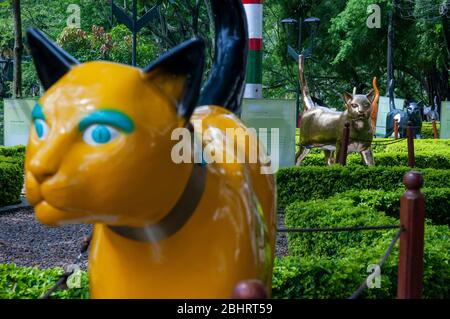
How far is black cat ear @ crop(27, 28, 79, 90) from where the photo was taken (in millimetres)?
2262

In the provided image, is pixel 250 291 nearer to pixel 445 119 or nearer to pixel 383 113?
pixel 445 119

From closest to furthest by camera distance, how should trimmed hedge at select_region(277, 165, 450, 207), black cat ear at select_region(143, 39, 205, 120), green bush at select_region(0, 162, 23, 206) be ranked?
black cat ear at select_region(143, 39, 205, 120)
trimmed hedge at select_region(277, 165, 450, 207)
green bush at select_region(0, 162, 23, 206)

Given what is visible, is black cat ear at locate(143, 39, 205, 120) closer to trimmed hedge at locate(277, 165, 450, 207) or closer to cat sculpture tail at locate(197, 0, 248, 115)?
cat sculpture tail at locate(197, 0, 248, 115)

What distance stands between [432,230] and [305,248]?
1259mm

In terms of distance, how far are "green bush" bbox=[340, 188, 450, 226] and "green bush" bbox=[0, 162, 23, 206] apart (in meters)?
5.28

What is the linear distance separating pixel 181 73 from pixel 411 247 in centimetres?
195

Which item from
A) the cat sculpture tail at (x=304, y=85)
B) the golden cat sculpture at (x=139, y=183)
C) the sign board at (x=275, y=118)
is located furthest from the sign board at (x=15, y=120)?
the golden cat sculpture at (x=139, y=183)

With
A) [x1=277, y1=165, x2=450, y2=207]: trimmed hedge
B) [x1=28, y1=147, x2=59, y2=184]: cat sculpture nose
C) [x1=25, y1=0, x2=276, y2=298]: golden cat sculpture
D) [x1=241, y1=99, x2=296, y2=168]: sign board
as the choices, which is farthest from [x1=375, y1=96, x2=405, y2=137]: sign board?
[x1=28, y1=147, x2=59, y2=184]: cat sculpture nose

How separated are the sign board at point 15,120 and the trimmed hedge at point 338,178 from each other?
17.1ft

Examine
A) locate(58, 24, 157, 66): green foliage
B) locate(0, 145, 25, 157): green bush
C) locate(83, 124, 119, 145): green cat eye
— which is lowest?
locate(0, 145, 25, 157): green bush

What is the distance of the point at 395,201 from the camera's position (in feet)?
23.9

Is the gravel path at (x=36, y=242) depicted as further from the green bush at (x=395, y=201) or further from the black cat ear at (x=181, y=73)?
the black cat ear at (x=181, y=73)

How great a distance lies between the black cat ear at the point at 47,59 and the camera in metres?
2.26
